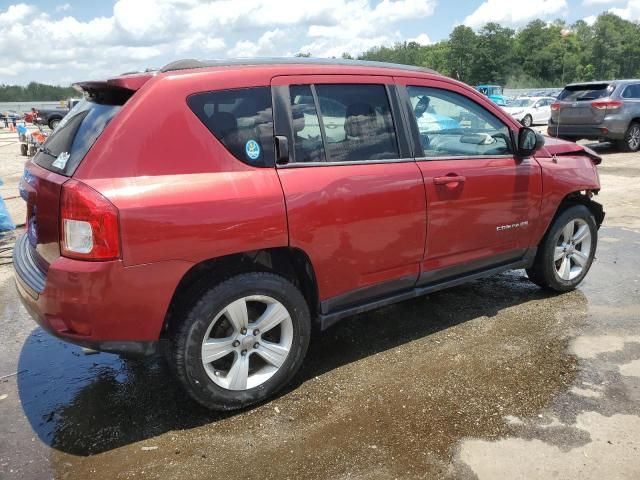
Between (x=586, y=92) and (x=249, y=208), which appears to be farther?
(x=586, y=92)

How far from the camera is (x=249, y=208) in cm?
278

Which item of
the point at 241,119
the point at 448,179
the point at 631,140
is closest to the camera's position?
the point at 241,119

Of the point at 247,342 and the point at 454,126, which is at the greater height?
the point at 454,126

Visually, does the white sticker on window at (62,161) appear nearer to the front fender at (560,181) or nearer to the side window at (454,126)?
the side window at (454,126)

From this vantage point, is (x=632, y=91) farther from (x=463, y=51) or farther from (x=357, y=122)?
(x=463, y=51)

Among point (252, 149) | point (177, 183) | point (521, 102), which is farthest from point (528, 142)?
point (521, 102)

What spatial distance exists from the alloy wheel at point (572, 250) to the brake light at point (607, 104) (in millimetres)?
10029

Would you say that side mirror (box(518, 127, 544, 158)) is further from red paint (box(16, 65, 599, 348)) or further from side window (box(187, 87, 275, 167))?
side window (box(187, 87, 275, 167))

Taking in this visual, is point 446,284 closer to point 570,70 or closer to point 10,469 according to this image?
point 10,469

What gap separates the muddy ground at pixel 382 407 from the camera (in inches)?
103

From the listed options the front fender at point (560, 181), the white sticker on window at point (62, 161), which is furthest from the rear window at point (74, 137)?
the front fender at point (560, 181)

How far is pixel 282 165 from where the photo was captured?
2.96m

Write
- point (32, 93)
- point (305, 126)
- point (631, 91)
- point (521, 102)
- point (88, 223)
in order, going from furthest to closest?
point (32, 93) < point (521, 102) < point (631, 91) < point (305, 126) < point (88, 223)

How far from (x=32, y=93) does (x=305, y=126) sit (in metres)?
100
